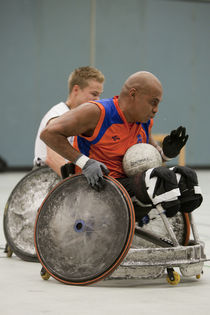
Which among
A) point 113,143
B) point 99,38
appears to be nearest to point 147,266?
point 113,143

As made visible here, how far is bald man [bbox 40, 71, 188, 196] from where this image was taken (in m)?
4.73

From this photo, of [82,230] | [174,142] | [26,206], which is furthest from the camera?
[26,206]

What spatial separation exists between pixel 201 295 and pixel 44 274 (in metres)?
1.13

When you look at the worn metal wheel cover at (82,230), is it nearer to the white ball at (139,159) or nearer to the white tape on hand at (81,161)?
the white tape on hand at (81,161)

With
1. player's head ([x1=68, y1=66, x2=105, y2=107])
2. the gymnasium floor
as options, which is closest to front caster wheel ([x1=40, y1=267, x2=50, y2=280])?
the gymnasium floor

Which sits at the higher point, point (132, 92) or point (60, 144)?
A: point (132, 92)

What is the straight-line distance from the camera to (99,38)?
1731 centimetres

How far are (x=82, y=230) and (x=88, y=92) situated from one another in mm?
1947

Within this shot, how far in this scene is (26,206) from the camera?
19.1 feet

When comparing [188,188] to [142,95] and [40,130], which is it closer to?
[142,95]

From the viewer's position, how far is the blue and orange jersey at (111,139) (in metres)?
4.85

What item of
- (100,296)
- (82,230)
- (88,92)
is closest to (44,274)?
(82,230)

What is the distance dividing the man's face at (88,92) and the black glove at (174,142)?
110 cm

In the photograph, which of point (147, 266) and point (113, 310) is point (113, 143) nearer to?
point (147, 266)
